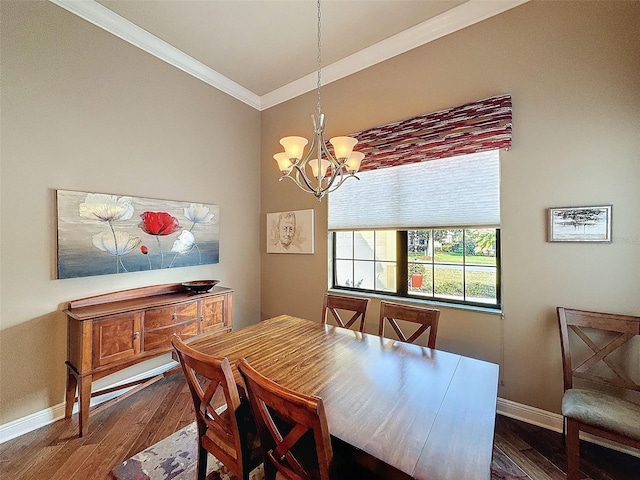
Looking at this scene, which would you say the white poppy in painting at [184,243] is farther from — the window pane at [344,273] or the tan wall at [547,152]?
the tan wall at [547,152]

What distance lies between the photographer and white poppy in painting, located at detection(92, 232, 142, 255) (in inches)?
92.4

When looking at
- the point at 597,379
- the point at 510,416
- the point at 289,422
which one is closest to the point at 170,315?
the point at 289,422

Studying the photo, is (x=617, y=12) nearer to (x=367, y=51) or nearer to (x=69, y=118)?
(x=367, y=51)

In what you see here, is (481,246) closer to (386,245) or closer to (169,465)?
(386,245)

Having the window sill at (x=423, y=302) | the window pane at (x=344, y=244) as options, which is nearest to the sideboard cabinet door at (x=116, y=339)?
the window sill at (x=423, y=302)

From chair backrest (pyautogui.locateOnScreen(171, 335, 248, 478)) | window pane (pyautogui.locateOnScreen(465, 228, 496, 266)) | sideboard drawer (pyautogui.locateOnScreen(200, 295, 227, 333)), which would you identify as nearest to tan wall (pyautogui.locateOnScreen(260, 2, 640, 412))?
window pane (pyautogui.locateOnScreen(465, 228, 496, 266))

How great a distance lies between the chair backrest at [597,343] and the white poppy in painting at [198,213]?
3.36 m

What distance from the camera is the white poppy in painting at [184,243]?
2.89 metres

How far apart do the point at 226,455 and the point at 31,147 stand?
101 inches

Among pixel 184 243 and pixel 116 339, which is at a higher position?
pixel 184 243

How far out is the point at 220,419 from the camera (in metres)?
1.29

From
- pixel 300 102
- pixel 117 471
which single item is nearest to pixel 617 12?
pixel 300 102

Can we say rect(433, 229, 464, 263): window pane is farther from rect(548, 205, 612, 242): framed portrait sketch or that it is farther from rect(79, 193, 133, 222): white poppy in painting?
rect(79, 193, 133, 222): white poppy in painting

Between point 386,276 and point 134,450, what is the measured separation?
2500 mm
